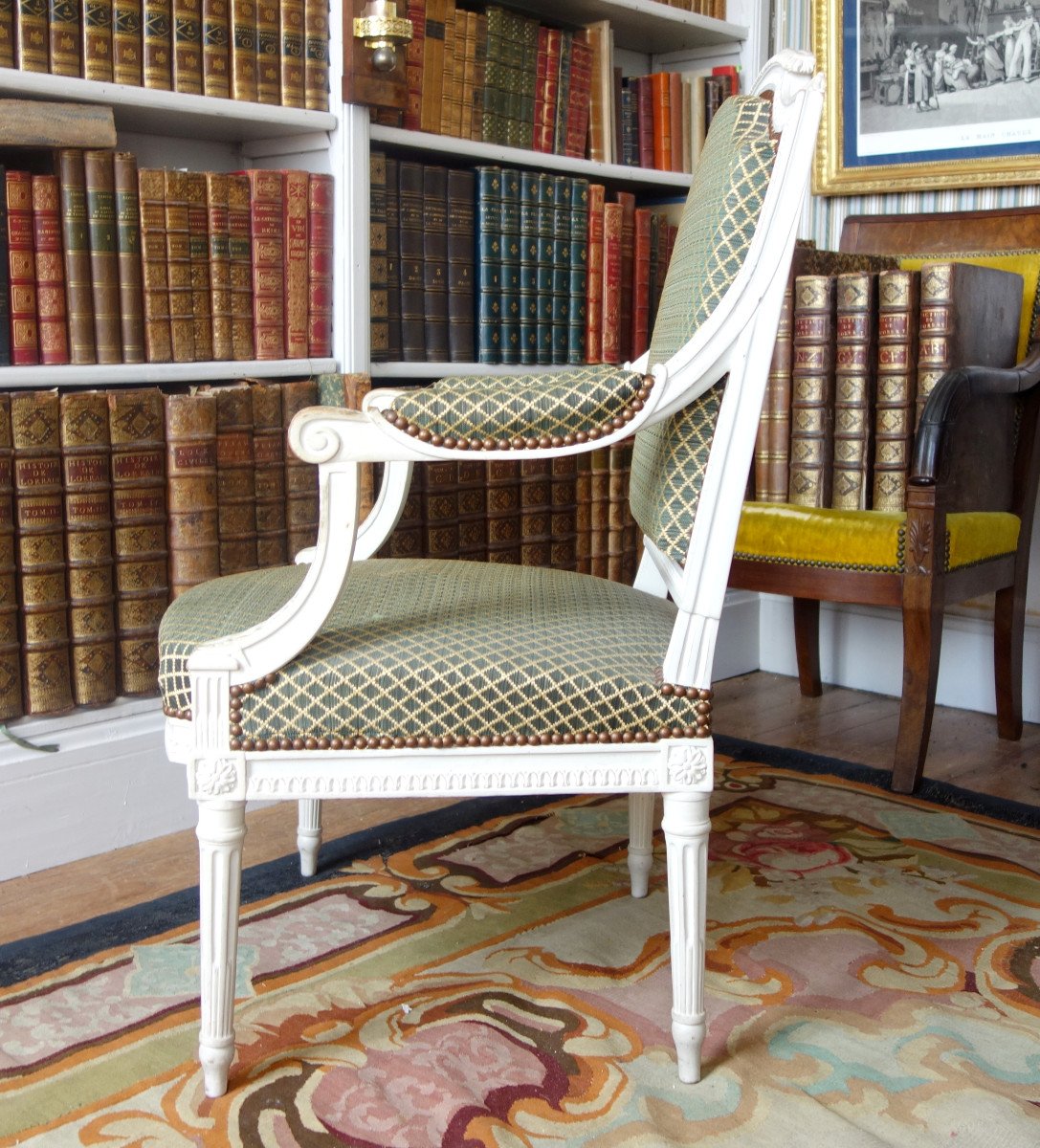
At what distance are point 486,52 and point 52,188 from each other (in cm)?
92

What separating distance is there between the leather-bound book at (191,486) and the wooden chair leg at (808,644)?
1.38 metres

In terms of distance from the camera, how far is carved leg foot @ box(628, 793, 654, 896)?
1730 mm

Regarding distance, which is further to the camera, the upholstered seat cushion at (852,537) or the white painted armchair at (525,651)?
the upholstered seat cushion at (852,537)

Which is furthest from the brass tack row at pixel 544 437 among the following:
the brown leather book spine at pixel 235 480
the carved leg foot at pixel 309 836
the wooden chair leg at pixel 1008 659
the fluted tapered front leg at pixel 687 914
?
the wooden chair leg at pixel 1008 659

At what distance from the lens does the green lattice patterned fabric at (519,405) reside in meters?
1.18

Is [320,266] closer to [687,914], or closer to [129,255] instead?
[129,255]

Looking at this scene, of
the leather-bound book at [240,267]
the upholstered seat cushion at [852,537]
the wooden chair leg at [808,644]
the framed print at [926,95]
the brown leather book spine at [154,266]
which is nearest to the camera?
the brown leather book spine at [154,266]

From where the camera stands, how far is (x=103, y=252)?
1918 mm

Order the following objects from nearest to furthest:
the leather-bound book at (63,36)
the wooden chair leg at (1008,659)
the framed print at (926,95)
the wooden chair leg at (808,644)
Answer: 1. the leather-bound book at (63,36)
2. the wooden chair leg at (1008,659)
3. the framed print at (926,95)
4. the wooden chair leg at (808,644)

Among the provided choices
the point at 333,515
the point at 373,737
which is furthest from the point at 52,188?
the point at 373,737

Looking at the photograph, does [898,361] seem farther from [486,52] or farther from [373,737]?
[373,737]

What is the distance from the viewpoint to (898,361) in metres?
2.36

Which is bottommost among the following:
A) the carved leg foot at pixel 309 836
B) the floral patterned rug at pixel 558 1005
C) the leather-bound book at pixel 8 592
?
the floral patterned rug at pixel 558 1005

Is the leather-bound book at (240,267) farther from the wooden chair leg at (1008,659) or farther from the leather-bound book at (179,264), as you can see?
the wooden chair leg at (1008,659)
